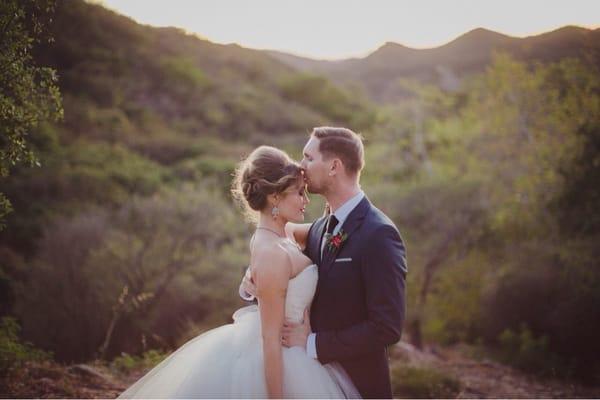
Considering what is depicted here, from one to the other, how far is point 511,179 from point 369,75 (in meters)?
27.2

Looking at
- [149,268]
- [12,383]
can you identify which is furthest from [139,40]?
[12,383]

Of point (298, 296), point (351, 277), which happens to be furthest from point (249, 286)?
point (351, 277)

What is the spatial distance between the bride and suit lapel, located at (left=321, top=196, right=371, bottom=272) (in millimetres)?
86

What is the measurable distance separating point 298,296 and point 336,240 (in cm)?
40

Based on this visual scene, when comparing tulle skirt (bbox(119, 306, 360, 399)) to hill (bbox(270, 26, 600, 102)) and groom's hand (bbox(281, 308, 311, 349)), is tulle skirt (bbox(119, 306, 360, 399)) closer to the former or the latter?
groom's hand (bbox(281, 308, 311, 349))

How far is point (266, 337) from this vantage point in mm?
2982

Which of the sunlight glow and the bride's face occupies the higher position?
the sunlight glow

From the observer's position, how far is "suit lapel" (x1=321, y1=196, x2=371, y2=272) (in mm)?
3250

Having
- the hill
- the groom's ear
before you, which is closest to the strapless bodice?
the groom's ear

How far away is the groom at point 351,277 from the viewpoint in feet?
9.96

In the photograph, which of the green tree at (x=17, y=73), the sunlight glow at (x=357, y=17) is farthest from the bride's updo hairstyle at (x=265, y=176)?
the sunlight glow at (x=357, y=17)

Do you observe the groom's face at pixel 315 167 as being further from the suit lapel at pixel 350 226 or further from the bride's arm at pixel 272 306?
the bride's arm at pixel 272 306

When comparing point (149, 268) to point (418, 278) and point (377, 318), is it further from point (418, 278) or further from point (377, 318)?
point (377, 318)

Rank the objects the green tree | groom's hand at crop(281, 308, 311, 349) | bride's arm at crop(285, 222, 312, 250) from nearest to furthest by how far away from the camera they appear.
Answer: groom's hand at crop(281, 308, 311, 349) < bride's arm at crop(285, 222, 312, 250) < the green tree
